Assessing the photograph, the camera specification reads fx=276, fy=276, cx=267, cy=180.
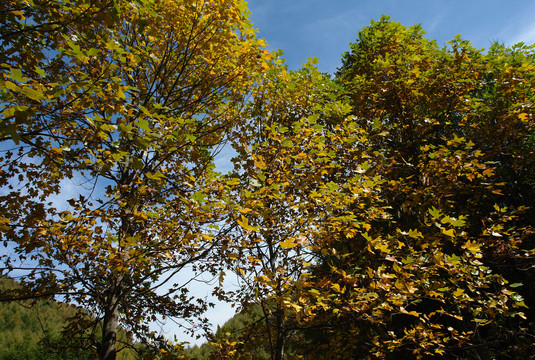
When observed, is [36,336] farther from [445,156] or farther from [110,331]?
[445,156]

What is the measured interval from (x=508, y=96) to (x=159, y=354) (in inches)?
302

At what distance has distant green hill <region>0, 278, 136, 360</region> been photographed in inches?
152

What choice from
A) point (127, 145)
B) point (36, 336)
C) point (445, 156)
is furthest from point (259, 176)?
point (36, 336)

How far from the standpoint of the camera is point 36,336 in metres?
39.2

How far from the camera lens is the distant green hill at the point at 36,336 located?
3868 millimetres

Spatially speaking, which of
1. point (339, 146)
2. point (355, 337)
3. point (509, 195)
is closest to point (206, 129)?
point (339, 146)

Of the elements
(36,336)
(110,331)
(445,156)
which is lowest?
(36,336)

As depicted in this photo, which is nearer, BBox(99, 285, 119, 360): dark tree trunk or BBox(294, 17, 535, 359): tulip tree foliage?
BBox(99, 285, 119, 360): dark tree trunk

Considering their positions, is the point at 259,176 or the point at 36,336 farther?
the point at 36,336

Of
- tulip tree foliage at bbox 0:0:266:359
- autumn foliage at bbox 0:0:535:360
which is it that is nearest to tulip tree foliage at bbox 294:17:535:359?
autumn foliage at bbox 0:0:535:360

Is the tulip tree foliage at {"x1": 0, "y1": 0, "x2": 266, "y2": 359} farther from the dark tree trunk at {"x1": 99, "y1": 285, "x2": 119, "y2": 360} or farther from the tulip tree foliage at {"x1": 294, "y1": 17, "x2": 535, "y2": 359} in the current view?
the tulip tree foliage at {"x1": 294, "y1": 17, "x2": 535, "y2": 359}

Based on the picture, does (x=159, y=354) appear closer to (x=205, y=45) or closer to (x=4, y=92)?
(x=4, y=92)

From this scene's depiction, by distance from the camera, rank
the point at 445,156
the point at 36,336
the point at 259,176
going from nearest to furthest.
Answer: the point at 259,176 < the point at 445,156 < the point at 36,336

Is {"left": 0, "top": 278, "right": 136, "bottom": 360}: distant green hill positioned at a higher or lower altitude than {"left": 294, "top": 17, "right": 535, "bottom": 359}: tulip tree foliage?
lower
